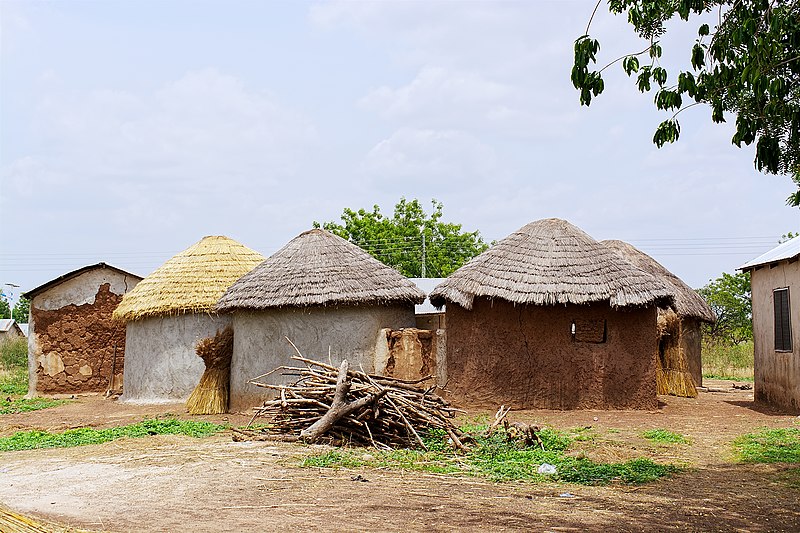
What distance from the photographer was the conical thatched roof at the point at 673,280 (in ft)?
63.7

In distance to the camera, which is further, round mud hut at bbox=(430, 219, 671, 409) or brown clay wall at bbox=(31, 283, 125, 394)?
brown clay wall at bbox=(31, 283, 125, 394)

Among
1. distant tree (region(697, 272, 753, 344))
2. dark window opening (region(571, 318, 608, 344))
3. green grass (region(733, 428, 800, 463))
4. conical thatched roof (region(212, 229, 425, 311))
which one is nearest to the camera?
green grass (region(733, 428, 800, 463))

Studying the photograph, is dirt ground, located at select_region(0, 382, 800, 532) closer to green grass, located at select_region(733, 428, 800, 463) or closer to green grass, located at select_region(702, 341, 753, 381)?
green grass, located at select_region(733, 428, 800, 463)

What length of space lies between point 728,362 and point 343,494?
78.8 ft

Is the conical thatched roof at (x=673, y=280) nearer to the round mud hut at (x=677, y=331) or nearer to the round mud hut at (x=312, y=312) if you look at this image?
the round mud hut at (x=677, y=331)

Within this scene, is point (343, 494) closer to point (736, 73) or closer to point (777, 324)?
point (736, 73)

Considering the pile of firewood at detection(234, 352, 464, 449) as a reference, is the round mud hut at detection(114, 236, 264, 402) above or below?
above

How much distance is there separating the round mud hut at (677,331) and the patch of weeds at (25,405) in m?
11.6

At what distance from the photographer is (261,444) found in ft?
34.2

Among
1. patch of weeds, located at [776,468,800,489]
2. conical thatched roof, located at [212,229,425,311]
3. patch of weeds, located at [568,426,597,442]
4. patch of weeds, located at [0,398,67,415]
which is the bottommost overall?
patch of weeds, located at [776,468,800,489]

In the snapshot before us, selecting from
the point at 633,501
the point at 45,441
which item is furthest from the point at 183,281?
the point at 633,501

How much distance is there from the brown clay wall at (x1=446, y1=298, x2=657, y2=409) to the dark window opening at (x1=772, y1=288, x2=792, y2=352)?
205 centimetres

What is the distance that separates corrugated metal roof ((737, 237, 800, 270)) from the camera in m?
14.1

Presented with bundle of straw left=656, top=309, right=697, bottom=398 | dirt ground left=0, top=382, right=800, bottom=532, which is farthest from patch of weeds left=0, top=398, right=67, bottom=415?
bundle of straw left=656, top=309, right=697, bottom=398
